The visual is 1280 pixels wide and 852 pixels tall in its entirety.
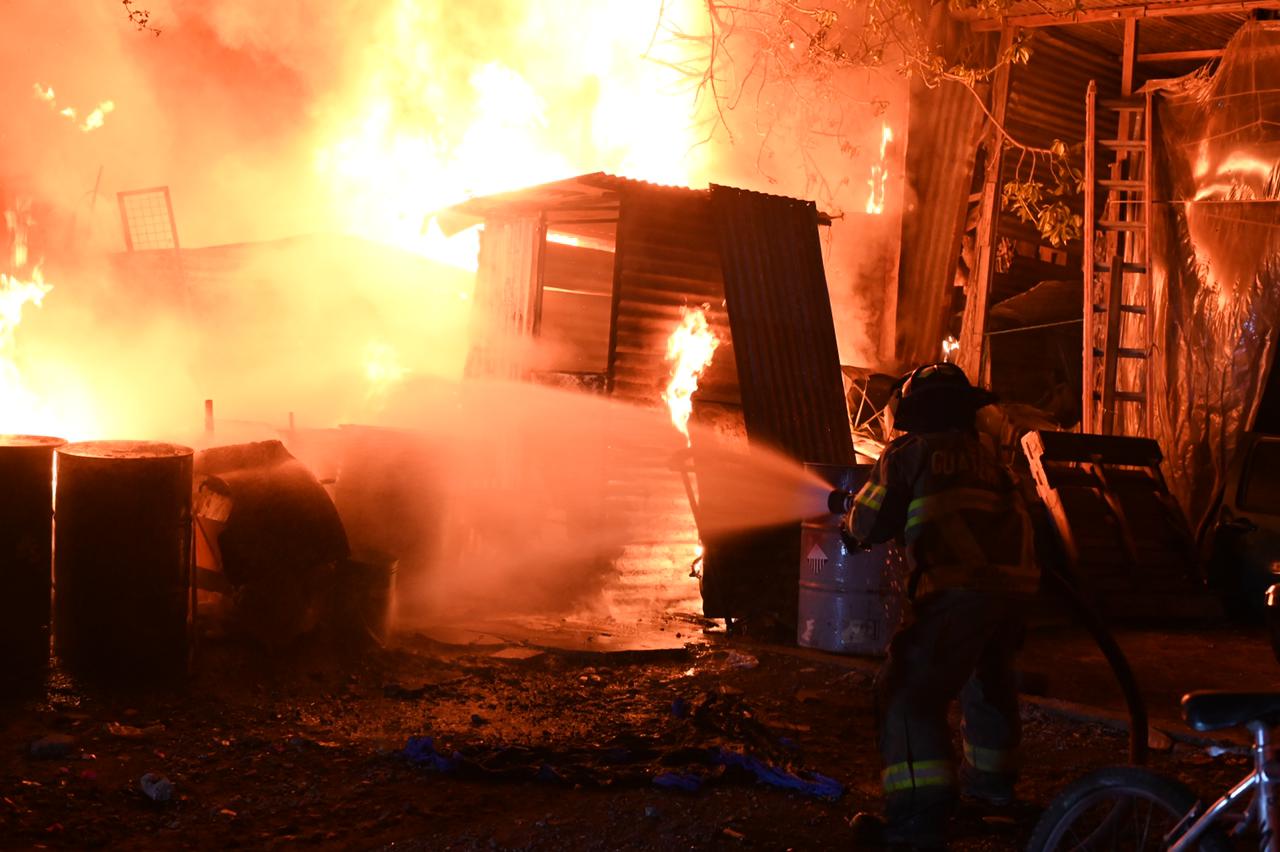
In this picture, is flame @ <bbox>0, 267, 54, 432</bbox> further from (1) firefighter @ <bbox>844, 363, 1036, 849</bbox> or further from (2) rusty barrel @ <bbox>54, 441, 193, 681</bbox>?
(1) firefighter @ <bbox>844, 363, 1036, 849</bbox>

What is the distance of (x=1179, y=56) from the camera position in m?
13.0

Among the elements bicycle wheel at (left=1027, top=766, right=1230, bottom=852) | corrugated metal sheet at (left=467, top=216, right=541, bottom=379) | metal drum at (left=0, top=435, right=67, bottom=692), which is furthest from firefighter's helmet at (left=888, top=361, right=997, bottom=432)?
corrugated metal sheet at (left=467, top=216, right=541, bottom=379)

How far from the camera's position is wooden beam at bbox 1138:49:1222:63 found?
1264cm

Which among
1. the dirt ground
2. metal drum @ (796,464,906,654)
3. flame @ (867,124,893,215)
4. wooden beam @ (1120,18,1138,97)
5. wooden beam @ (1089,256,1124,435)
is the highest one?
wooden beam @ (1120,18,1138,97)

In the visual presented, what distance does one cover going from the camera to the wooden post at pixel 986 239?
46.6 feet

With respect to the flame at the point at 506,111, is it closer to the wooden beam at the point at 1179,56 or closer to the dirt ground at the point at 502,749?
the wooden beam at the point at 1179,56

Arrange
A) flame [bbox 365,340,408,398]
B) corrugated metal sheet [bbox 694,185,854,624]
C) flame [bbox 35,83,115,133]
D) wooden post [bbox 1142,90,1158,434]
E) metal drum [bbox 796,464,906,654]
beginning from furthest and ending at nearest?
1. flame [bbox 35,83,115,133]
2. flame [bbox 365,340,408,398]
3. wooden post [bbox 1142,90,1158,434]
4. corrugated metal sheet [bbox 694,185,854,624]
5. metal drum [bbox 796,464,906,654]

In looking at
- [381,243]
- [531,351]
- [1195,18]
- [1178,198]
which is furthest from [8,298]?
[1195,18]

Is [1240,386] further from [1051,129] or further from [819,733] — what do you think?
[819,733]

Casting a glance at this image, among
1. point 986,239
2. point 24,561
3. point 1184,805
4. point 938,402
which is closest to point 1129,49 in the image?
point 986,239

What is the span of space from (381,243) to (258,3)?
592cm

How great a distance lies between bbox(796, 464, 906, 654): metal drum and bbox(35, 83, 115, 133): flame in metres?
16.1

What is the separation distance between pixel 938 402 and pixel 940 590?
2.82 ft

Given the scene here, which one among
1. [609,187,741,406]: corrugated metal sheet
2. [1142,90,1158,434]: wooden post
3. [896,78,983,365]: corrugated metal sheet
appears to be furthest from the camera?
[896,78,983,365]: corrugated metal sheet
